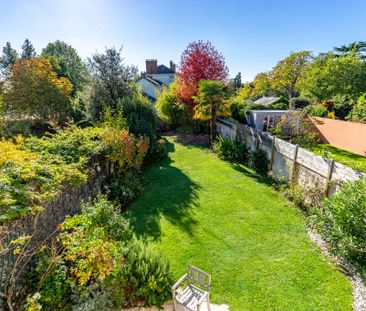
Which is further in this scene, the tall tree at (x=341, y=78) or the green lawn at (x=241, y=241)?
the tall tree at (x=341, y=78)

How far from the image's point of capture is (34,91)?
15.9 metres

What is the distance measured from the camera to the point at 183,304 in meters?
Answer: 3.32

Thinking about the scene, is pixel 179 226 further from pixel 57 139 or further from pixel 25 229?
pixel 57 139

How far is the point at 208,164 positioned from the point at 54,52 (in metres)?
41.0

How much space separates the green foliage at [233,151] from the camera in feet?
35.3

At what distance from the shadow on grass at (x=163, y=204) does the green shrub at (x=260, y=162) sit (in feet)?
10.4

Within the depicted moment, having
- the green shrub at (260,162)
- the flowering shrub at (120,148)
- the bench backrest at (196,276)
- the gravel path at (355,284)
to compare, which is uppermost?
the flowering shrub at (120,148)

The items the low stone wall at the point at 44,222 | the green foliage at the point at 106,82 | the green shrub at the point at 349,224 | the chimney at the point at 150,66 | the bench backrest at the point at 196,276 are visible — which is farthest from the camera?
the chimney at the point at 150,66

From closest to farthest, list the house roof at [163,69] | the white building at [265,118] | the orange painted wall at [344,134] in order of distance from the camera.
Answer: the orange painted wall at [344,134] < the white building at [265,118] < the house roof at [163,69]

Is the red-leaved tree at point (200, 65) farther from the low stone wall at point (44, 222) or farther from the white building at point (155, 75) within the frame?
the white building at point (155, 75)

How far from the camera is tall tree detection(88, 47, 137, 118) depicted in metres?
12.3

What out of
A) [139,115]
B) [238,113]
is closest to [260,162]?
[139,115]

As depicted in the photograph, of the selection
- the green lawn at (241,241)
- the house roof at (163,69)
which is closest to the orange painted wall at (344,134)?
the green lawn at (241,241)

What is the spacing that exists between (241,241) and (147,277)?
8.39ft
